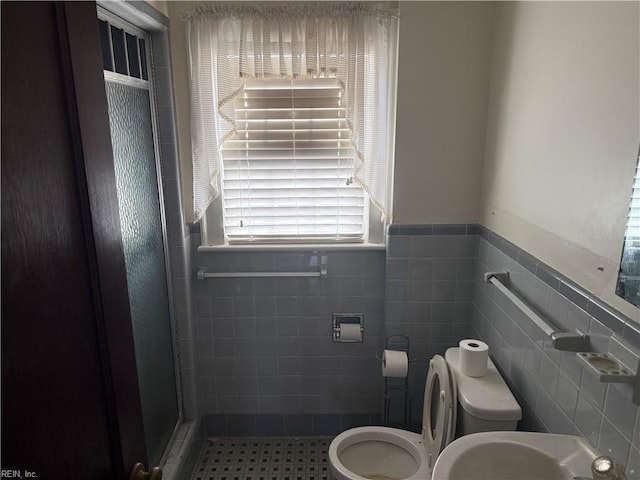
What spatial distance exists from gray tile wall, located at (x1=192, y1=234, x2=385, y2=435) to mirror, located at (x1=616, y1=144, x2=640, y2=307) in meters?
1.32

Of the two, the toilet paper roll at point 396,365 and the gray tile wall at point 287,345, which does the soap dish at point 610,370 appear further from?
the gray tile wall at point 287,345

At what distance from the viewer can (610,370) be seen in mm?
1123

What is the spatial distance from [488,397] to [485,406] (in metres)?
0.05

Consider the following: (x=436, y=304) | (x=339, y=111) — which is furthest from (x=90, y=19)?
(x=436, y=304)

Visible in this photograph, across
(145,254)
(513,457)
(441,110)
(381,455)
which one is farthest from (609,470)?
(145,254)

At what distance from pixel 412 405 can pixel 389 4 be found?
2.10 meters

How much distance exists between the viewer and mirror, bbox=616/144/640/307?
3.63 feet

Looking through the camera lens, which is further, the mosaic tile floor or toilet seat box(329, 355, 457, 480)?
the mosaic tile floor

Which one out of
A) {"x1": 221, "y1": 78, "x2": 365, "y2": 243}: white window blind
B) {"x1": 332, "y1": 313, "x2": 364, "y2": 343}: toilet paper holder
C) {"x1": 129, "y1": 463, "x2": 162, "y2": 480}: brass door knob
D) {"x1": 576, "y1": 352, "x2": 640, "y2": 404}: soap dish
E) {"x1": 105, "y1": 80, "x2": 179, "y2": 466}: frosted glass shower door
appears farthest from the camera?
{"x1": 332, "y1": 313, "x2": 364, "y2": 343}: toilet paper holder

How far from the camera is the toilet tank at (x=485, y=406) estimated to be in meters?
1.62

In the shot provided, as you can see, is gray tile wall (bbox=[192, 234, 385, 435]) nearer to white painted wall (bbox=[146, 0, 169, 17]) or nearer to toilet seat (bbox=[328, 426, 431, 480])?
toilet seat (bbox=[328, 426, 431, 480])

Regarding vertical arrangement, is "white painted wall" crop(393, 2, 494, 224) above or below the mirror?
above

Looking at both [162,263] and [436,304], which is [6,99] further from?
[436,304]

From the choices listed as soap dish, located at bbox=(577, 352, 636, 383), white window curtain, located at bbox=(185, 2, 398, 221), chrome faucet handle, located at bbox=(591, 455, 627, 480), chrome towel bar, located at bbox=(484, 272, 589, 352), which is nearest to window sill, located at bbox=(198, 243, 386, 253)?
white window curtain, located at bbox=(185, 2, 398, 221)
